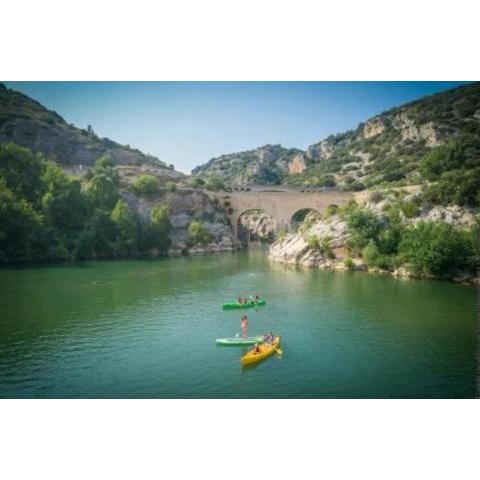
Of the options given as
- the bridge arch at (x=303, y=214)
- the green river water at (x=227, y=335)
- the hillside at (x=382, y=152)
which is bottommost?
the green river water at (x=227, y=335)

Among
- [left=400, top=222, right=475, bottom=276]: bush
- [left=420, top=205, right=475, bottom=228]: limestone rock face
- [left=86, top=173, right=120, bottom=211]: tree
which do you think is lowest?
[left=400, top=222, right=475, bottom=276]: bush

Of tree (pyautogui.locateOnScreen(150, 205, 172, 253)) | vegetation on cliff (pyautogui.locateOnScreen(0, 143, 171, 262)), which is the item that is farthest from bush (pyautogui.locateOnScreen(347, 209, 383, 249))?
vegetation on cliff (pyautogui.locateOnScreen(0, 143, 171, 262))

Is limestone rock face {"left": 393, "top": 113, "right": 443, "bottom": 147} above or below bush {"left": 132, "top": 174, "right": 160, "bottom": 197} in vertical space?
above

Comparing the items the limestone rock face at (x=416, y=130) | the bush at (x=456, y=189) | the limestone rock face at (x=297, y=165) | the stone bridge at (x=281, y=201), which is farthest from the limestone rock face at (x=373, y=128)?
the bush at (x=456, y=189)

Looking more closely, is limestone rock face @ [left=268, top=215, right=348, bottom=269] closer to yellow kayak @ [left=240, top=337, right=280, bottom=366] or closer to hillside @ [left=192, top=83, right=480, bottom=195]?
hillside @ [left=192, top=83, right=480, bottom=195]

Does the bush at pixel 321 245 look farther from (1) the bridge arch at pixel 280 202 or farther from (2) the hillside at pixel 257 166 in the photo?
(2) the hillside at pixel 257 166

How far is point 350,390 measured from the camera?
1095 centimetres

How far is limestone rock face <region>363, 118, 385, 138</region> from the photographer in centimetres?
6981

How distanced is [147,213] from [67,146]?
22.4m

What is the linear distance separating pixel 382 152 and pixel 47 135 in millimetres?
46398

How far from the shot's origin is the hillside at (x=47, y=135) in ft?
188

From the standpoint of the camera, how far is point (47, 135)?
61156 millimetres

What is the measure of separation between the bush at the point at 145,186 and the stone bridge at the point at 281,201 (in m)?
7.22

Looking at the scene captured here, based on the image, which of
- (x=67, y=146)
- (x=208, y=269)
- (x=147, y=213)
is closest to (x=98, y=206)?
(x=147, y=213)
